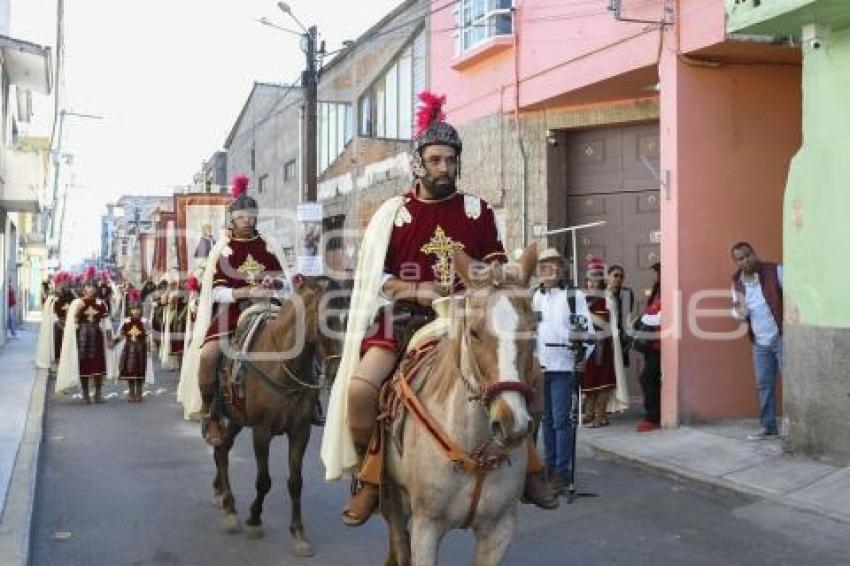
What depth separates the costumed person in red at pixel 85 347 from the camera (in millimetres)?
15719

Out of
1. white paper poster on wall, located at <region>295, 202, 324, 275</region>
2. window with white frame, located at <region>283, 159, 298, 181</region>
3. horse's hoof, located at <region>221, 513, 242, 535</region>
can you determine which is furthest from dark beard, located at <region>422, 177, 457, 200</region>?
window with white frame, located at <region>283, 159, 298, 181</region>

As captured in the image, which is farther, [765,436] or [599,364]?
[599,364]

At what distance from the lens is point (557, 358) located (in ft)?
29.1

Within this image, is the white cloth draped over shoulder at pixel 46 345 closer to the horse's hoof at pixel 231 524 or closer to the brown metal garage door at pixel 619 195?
the brown metal garage door at pixel 619 195

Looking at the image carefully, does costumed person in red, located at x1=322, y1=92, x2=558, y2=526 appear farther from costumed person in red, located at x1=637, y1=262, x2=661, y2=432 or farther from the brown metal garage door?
the brown metal garage door

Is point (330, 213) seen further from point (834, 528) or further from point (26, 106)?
point (834, 528)

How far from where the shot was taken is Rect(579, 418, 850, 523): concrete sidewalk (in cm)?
829

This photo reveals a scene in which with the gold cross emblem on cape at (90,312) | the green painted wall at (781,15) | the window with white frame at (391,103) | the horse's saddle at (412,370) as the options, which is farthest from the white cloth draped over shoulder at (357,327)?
the window with white frame at (391,103)

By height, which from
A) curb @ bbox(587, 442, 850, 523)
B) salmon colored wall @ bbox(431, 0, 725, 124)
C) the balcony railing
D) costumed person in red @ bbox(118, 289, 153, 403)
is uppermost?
salmon colored wall @ bbox(431, 0, 725, 124)

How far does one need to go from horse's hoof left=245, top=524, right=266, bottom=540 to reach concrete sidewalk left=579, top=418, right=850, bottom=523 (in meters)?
4.21

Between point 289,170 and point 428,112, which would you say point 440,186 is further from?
point 289,170

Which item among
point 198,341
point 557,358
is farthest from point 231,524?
point 557,358

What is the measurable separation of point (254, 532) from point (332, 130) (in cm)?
2236

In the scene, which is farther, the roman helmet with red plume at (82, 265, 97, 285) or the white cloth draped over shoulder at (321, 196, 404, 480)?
the roman helmet with red plume at (82, 265, 97, 285)
